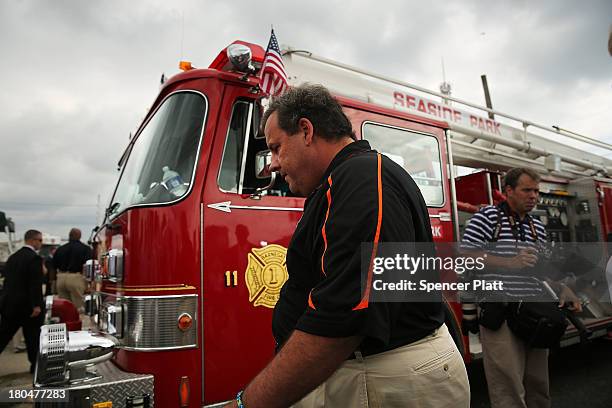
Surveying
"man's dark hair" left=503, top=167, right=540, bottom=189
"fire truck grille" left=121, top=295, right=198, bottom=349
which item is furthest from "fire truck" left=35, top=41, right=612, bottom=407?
"man's dark hair" left=503, top=167, right=540, bottom=189

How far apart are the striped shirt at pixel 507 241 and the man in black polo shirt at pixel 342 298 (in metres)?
1.59

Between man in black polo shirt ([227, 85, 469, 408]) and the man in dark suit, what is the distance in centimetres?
528

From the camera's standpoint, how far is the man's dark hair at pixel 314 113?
1.27 m

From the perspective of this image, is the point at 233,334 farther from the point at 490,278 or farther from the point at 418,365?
the point at 490,278

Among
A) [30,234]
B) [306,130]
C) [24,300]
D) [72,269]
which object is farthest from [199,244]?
[72,269]

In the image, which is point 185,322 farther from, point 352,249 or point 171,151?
point 352,249

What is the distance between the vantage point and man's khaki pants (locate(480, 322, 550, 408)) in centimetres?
255

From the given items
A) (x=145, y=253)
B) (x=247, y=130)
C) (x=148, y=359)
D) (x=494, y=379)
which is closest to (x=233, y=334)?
(x=148, y=359)

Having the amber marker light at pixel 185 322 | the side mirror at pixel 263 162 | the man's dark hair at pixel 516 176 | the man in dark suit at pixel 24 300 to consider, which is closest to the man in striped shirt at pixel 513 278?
the man's dark hair at pixel 516 176

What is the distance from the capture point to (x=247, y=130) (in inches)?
102

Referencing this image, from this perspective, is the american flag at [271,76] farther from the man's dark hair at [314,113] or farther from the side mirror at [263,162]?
the man's dark hair at [314,113]

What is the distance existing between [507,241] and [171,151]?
2.23 metres

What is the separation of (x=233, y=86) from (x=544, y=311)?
2.36 meters

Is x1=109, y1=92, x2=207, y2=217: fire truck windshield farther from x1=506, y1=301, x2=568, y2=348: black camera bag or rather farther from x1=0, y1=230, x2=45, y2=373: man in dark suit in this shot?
x1=0, y1=230, x2=45, y2=373: man in dark suit
